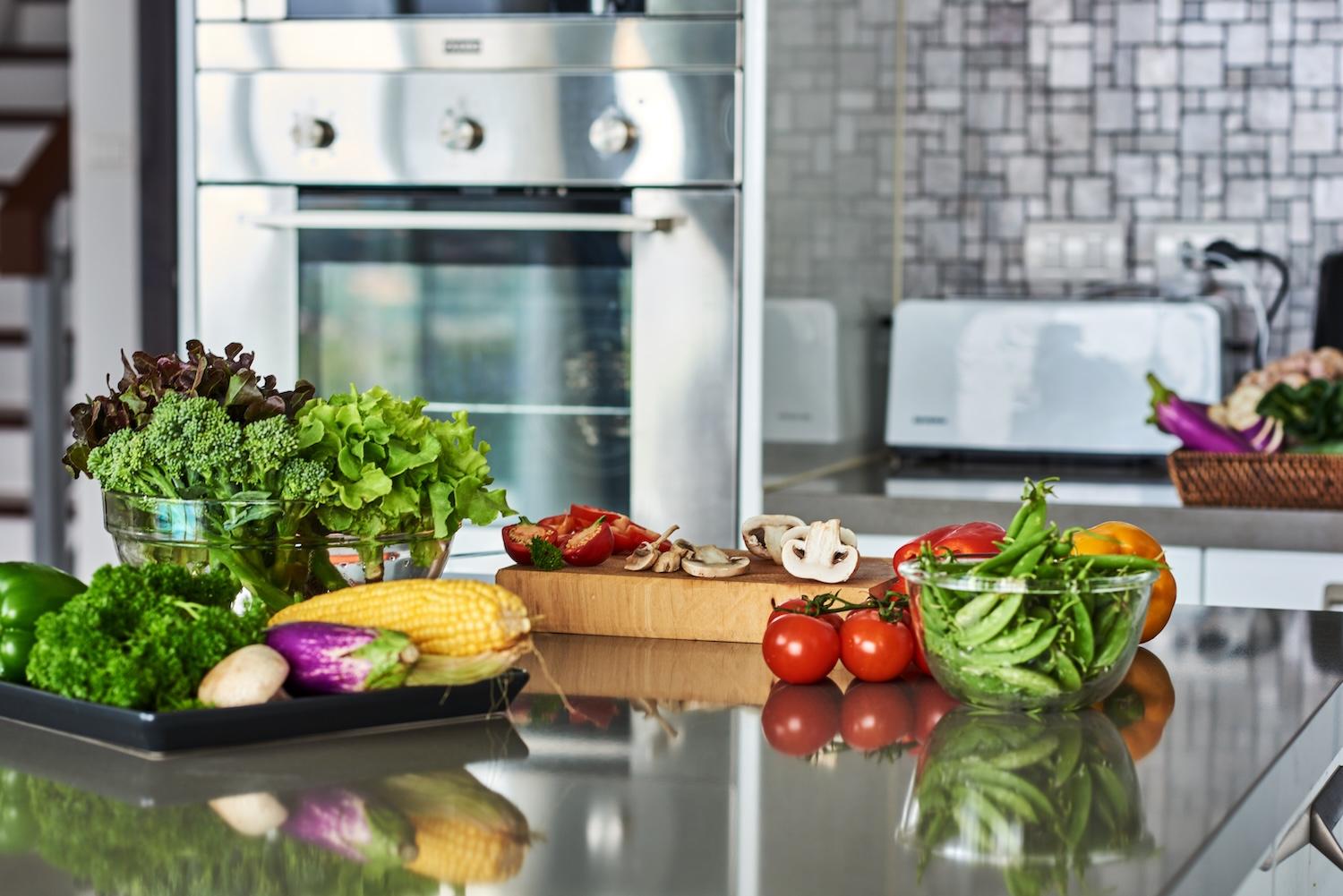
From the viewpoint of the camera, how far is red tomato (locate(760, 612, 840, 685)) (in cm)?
106

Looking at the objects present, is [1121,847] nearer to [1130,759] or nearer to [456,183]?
[1130,759]

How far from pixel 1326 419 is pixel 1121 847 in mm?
1596

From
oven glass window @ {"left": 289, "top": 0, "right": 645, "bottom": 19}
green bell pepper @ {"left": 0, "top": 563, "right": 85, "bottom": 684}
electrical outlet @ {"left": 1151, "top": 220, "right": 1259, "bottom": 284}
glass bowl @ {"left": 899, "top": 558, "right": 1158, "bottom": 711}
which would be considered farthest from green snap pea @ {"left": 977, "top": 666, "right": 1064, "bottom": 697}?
electrical outlet @ {"left": 1151, "top": 220, "right": 1259, "bottom": 284}

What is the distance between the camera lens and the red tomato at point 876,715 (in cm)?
93

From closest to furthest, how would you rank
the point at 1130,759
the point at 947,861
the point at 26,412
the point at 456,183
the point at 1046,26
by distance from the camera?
1. the point at 947,861
2. the point at 1130,759
3. the point at 456,183
4. the point at 1046,26
5. the point at 26,412

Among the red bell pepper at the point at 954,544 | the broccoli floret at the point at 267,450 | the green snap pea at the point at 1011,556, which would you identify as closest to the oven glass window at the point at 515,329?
the red bell pepper at the point at 954,544

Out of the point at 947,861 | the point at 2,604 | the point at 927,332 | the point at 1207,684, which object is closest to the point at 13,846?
the point at 2,604

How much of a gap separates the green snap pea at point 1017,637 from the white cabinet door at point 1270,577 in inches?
48.3

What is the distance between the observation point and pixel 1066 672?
96cm

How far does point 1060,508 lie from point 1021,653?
48.7 inches

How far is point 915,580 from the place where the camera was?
98cm

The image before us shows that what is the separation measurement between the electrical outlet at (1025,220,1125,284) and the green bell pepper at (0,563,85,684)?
238 centimetres

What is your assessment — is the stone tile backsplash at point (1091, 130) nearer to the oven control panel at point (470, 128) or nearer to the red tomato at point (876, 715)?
the oven control panel at point (470, 128)

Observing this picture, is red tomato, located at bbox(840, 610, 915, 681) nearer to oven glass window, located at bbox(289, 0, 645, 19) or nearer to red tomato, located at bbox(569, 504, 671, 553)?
red tomato, located at bbox(569, 504, 671, 553)
